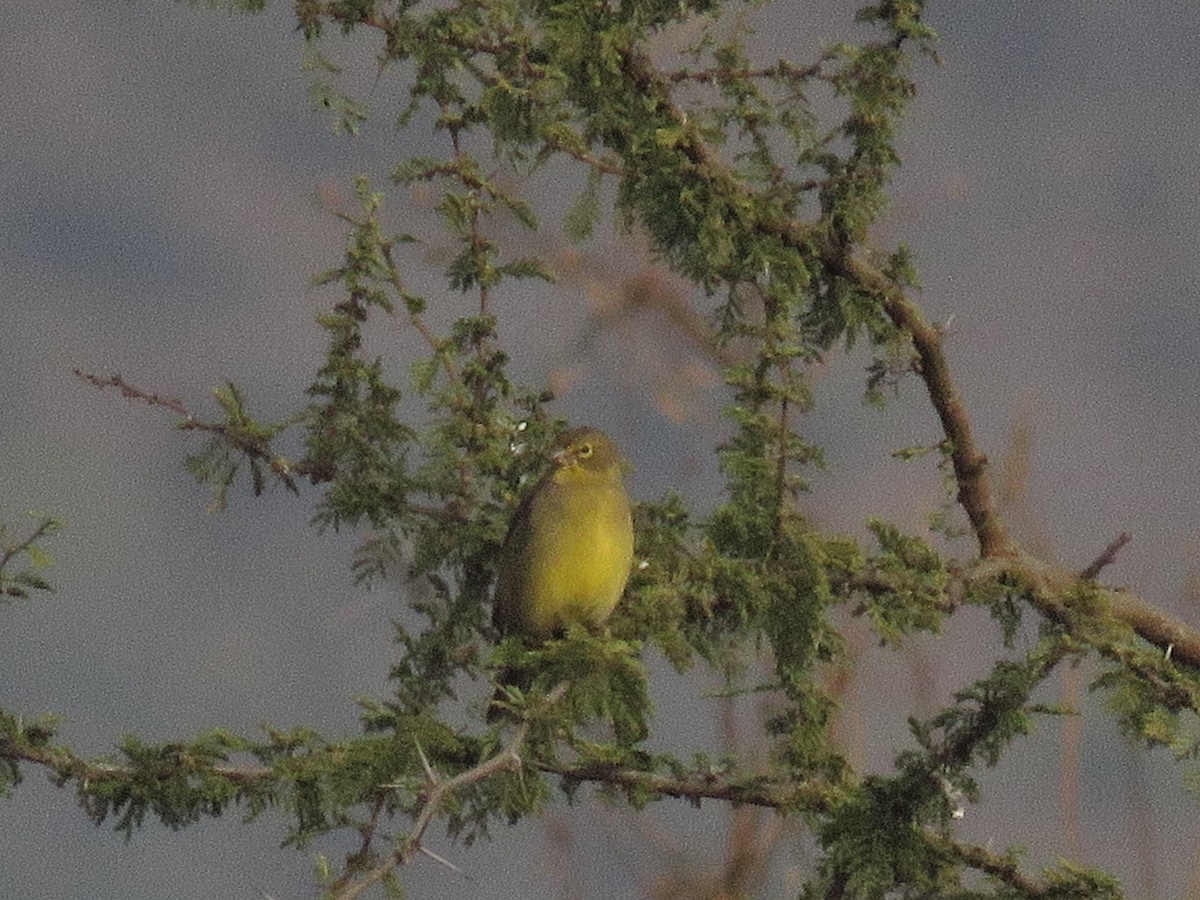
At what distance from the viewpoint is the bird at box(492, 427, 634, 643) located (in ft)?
19.8

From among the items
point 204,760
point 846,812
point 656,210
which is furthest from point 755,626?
point 204,760

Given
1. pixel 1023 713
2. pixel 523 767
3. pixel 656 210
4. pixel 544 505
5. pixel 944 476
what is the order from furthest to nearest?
pixel 944 476 < pixel 544 505 < pixel 656 210 < pixel 523 767 < pixel 1023 713

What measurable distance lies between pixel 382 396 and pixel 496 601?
2.38 ft

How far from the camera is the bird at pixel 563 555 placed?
19.8 feet

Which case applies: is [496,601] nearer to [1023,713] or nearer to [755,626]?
[755,626]

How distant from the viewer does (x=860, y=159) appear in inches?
229

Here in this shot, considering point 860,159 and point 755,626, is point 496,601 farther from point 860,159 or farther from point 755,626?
point 860,159

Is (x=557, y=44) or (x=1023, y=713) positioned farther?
(x=557, y=44)

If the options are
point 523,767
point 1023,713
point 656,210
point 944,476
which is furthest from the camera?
point 944,476

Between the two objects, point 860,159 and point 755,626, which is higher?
point 860,159

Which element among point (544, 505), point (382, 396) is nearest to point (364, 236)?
point (382, 396)

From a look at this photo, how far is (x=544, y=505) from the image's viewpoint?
607 cm

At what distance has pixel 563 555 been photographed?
6020mm

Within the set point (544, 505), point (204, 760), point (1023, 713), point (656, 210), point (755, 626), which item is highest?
point (656, 210)
